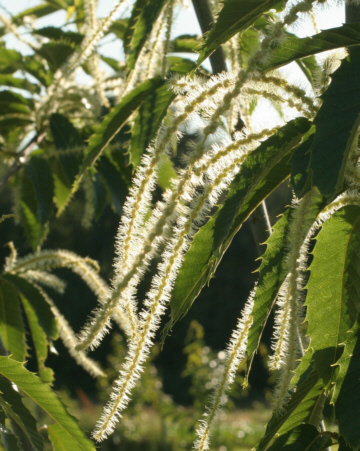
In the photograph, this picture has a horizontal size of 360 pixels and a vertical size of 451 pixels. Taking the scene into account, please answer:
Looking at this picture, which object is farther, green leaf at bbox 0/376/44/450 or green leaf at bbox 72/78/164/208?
green leaf at bbox 72/78/164/208

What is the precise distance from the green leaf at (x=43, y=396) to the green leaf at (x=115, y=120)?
46cm

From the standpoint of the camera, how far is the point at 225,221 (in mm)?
761

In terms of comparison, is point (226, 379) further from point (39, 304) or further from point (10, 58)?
point (10, 58)

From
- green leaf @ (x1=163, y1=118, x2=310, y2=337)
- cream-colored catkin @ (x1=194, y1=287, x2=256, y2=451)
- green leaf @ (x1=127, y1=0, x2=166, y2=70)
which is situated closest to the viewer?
green leaf @ (x1=163, y1=118, x2=310, y2=337)

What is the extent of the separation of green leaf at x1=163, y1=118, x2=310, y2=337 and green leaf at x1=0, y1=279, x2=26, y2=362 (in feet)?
A: 2.91

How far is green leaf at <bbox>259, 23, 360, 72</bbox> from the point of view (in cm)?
78

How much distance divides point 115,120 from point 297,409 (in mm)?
713

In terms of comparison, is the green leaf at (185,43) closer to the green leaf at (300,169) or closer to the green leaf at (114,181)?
the green leaf at (114,181)

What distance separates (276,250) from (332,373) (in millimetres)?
210

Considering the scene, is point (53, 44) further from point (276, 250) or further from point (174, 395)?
point (174, 395)

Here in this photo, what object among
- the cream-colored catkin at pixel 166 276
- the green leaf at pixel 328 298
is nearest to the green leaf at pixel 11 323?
the cream-colored catkin at pixel 166 276

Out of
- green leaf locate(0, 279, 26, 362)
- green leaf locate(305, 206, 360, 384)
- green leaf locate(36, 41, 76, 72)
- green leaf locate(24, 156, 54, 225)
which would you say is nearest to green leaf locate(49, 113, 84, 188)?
green leaf locate(24, 156, 54, 225)

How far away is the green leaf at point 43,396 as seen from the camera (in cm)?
97

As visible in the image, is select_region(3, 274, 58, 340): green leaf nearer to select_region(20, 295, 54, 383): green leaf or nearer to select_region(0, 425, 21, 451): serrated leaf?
select_region(20, 295, 54, 383): green leaf
